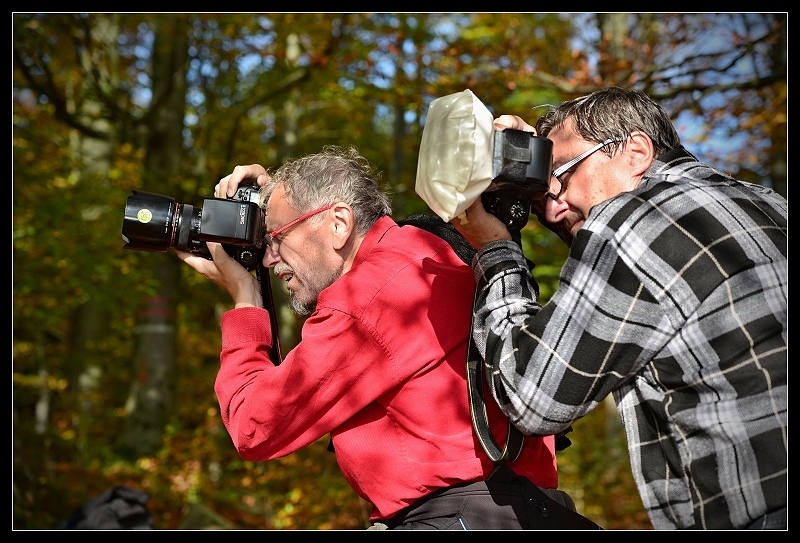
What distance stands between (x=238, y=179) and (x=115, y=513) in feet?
8.77

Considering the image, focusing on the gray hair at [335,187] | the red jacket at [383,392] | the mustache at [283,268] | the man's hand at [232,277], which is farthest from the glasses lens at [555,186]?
the man's hand at [232,277]

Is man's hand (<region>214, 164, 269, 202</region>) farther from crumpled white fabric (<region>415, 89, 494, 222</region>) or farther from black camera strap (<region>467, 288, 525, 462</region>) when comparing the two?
black camera strap (<region>467, 288, 525, 462</region>)

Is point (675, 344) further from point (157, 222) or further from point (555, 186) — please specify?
point (157, 222)

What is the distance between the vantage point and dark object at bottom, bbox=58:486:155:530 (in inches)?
177

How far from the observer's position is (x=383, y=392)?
7.12 feet

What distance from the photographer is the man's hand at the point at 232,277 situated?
260 cm

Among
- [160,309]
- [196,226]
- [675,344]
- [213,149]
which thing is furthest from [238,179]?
[213,149]

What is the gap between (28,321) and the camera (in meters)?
8.52

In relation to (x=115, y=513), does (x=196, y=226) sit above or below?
above

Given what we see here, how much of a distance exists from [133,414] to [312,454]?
108 inches

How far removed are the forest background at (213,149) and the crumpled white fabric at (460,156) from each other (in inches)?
168

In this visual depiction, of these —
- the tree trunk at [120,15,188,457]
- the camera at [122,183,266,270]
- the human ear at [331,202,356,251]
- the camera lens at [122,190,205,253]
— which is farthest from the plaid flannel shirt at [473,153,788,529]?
the tree trunk at [120,15,188,457]

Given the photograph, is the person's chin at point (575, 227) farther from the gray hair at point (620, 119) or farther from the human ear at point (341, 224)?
the human ear at point (341, 224)
